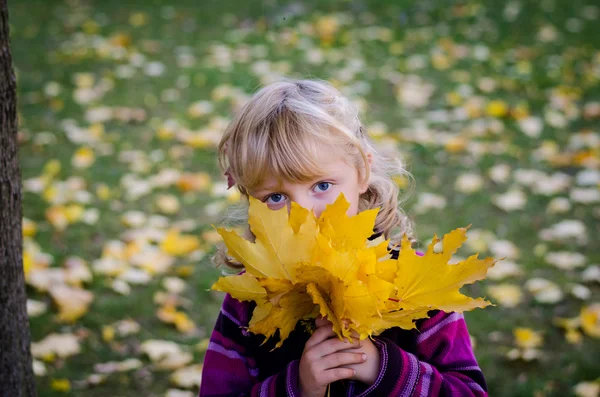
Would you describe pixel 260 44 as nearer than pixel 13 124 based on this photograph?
No

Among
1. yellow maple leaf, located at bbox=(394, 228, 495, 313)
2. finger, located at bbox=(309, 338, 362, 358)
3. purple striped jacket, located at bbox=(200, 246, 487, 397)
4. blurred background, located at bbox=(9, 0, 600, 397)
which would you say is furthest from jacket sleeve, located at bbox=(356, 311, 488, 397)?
blurred background, located at bbox=(9, 0, 600, 397)

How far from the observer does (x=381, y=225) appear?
1763 millimetres

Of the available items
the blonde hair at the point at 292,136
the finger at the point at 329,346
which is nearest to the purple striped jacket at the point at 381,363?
the finger at the point at 329,346

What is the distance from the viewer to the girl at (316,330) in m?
1.41

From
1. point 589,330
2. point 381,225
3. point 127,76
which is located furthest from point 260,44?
point 381,225

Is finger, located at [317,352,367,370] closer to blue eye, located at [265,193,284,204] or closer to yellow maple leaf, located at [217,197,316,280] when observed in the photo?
yellow maple leaf, located at [217,197,316,280]

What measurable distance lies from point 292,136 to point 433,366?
24.0 inches

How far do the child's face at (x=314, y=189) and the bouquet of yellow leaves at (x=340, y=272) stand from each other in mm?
259

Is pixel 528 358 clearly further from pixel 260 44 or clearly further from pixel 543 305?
pixel 260 44

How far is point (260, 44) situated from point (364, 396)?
4.97 m

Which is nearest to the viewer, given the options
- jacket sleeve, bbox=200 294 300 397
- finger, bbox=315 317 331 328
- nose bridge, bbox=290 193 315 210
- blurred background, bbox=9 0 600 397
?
finger, bbox=315 317 331 328

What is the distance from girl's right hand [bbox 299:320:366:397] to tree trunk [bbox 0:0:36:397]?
2.96 ft

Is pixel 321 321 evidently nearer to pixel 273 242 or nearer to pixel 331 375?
pixel 331 375

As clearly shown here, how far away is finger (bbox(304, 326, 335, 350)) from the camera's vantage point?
1359 mm
